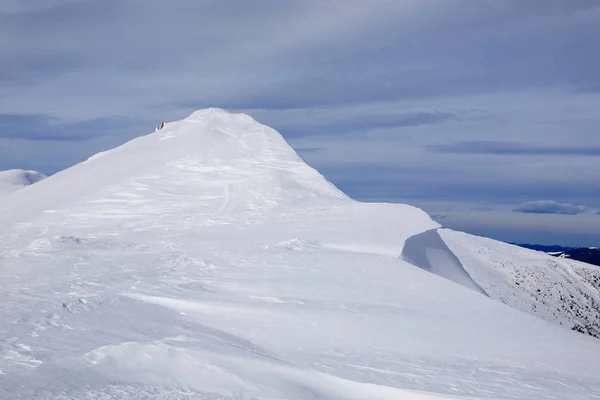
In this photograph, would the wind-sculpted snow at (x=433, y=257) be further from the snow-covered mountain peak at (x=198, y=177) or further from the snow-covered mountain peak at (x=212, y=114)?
the snow-covered mountain peak at (x=212, y=114)

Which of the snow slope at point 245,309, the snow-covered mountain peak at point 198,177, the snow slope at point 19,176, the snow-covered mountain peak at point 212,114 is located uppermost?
the snow-covered mountain peak at point 212,114

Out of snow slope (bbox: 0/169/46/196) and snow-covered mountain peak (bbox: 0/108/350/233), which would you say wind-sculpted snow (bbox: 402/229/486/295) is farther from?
snow slope (bbox: 0/169/46/196)

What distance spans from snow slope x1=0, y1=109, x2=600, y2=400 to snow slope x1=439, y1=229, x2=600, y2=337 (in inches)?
224

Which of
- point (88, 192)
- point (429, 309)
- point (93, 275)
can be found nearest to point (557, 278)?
point (429, 309)

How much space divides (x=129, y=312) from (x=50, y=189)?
58.4ft

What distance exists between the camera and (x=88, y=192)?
2392cm

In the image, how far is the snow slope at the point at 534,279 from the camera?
79.9 ft

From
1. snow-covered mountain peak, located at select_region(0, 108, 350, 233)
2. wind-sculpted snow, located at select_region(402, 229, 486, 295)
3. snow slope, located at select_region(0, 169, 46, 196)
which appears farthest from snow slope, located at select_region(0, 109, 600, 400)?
snow slope, located at select_region(0, 169, 46, 196)

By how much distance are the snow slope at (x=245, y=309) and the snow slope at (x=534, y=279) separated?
568 centimetres

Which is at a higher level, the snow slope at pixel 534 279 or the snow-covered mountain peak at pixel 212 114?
the snow-covered mountain peak at pixel 212 114

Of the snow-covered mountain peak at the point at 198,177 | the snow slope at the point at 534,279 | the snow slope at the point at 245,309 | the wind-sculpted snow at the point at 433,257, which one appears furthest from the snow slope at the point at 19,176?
the wind-sculpted snow at the point at 433,257

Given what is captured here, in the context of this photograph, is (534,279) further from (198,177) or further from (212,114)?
(212,114)

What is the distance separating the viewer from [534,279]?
92.7 ft

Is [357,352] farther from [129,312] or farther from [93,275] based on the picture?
[93,275]
